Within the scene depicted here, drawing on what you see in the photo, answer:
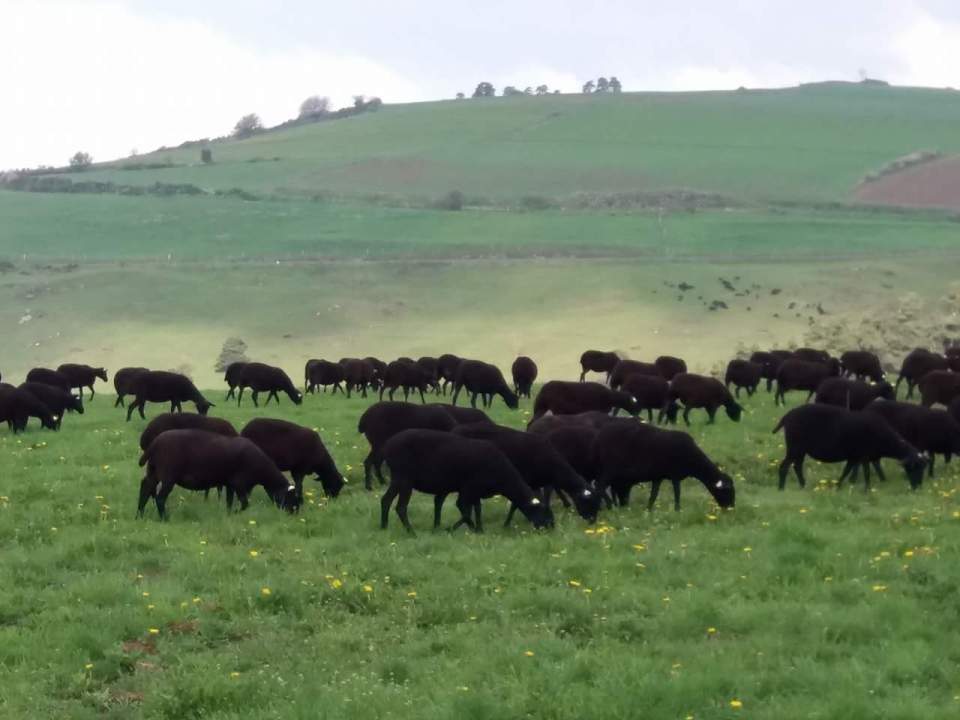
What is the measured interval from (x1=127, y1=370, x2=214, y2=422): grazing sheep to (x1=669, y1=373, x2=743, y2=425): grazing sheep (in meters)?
9.83

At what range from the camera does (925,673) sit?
9.59 meters

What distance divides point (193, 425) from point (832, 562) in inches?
361

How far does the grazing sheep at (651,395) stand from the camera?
83.0ft

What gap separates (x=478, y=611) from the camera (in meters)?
11.5

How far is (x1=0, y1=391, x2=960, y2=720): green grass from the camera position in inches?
364

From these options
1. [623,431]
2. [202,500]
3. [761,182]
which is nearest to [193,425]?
[202,500]

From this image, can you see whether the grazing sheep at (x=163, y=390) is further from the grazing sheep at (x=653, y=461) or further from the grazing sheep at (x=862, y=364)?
the grazing sheep at (x=862, y=364)

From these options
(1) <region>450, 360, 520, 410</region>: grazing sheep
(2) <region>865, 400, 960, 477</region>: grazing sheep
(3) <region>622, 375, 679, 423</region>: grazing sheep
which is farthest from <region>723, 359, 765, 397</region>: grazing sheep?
(2) <region>865, 400, 960, 477</region>: grazing sheep

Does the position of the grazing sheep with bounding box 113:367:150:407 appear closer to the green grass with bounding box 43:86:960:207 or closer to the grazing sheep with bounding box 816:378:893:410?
the grazing sheep with bounding box 816:378:893:410

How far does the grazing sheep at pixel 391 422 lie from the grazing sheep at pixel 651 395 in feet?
25.2

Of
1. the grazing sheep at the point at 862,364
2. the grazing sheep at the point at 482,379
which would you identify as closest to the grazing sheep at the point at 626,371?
the grazing sheep at the point at 482,379

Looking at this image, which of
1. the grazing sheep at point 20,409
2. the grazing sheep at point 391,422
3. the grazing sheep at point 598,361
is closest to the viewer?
the grazing sheep at point 391,422

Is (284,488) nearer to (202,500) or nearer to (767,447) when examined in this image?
(202,500)

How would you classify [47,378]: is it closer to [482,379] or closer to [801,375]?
[482,379]
